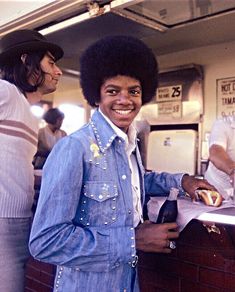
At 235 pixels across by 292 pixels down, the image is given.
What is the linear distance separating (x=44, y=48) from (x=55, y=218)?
822mm

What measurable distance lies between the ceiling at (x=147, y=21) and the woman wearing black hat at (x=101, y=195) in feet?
3.01

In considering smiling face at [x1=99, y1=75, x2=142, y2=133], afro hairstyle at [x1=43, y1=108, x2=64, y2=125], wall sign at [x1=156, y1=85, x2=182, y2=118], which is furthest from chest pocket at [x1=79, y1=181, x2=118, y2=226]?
afro hairstyle at [x1=43, y1=108, x2=64, y2=125]

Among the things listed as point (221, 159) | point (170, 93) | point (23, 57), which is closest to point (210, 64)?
point (170, 93)

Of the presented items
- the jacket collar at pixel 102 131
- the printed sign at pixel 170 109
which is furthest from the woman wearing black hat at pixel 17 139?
the printed sign at pixel 170 109

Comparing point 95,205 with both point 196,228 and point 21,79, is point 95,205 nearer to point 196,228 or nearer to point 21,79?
point 196,228

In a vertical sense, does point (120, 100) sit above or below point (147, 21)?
below

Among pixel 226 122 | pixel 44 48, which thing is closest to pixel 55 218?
pixel 44 48

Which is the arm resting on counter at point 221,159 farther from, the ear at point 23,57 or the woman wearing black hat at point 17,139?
the ear at point 23,57

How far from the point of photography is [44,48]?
152cm

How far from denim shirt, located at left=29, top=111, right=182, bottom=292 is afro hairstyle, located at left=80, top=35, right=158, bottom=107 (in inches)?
5.9

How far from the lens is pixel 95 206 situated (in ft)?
3.38

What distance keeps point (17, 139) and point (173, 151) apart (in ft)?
7.90

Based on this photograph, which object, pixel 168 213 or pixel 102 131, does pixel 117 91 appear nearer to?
pixel 102 131

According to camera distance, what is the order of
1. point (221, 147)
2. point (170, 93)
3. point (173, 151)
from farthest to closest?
point (170, 93) → point (173, 151) → point (221, 147)
